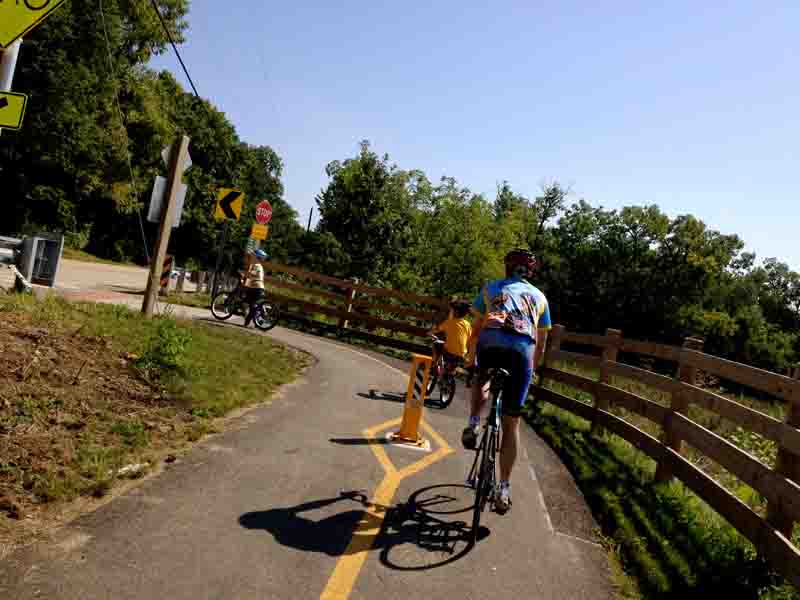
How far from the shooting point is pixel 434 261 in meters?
50.7

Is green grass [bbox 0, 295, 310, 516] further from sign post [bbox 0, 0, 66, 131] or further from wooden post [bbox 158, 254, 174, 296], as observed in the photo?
wooden post [bbox 158, 254, 174, 296]

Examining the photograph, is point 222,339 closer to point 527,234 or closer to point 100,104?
point 100,104

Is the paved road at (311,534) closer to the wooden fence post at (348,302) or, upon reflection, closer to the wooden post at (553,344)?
the wooden post at (553,344)

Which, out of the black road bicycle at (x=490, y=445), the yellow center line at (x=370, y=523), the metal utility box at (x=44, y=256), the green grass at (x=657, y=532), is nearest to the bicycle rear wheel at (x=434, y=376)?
the green grass at (x=657, y=532)

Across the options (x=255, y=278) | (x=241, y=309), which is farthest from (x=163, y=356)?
(x=241, y=309)

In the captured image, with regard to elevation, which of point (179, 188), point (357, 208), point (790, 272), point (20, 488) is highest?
point (790, 272)

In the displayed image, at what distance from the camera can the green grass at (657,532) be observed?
4.43 meters

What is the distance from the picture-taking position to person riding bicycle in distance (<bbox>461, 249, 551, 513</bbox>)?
4871mm

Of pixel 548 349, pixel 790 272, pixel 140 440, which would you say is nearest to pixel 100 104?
pixel 548 349

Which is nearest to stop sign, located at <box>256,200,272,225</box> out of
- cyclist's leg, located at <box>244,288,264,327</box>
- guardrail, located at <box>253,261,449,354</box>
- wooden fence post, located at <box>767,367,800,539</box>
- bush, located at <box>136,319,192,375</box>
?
guardrail, located at <box>253,261,449,354</box>

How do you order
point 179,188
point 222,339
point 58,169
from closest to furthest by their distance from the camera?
point 179,188, point 222,339, point 58,169

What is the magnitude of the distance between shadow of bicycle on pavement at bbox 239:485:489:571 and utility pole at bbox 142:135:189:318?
6.98 meters

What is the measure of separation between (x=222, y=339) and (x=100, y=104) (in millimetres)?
28636

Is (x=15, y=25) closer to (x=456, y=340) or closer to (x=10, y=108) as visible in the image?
(x=10, y=108)
